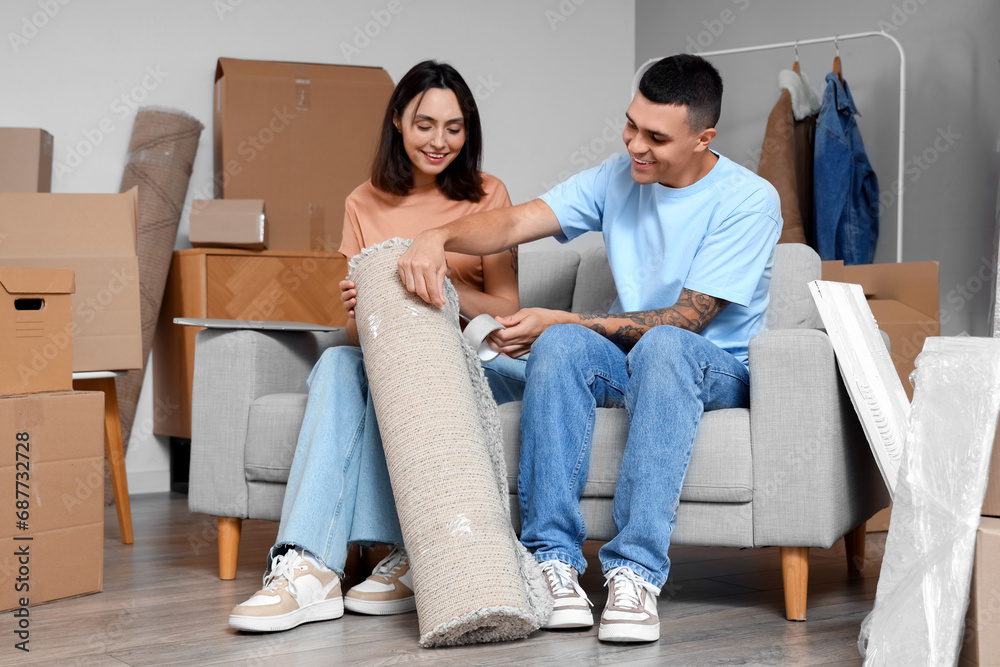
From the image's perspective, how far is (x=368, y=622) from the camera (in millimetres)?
1641

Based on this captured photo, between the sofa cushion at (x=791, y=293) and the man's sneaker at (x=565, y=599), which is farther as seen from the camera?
the sofa cushion at (x=791, y=293)

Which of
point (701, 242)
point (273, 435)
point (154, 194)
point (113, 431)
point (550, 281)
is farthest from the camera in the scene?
point (154, 194)

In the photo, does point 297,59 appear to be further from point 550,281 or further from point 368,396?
point 368,396

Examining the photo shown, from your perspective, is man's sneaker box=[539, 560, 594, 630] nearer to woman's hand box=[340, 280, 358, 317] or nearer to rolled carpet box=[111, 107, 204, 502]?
woman's hand box=[340, 280, 358, 317]

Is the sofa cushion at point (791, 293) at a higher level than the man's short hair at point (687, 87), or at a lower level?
lower

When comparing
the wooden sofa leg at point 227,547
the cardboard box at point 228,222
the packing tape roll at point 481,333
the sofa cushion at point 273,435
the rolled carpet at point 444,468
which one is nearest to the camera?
the rolled carpet at point 444,468

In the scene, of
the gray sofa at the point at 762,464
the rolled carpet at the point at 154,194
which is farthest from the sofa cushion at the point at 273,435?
the rolled carpet at the point at 154,194

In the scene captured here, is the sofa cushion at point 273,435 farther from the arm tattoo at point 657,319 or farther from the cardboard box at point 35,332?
the arm tattoo at point 657,319

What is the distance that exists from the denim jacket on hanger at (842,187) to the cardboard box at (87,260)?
2.07 metres

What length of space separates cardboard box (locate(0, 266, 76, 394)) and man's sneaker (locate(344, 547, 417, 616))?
0.73m

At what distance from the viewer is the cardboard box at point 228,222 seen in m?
3.02

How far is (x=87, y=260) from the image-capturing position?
237cm

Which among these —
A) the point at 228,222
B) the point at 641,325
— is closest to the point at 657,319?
the point at 641,325

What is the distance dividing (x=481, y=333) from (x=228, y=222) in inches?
64.7
